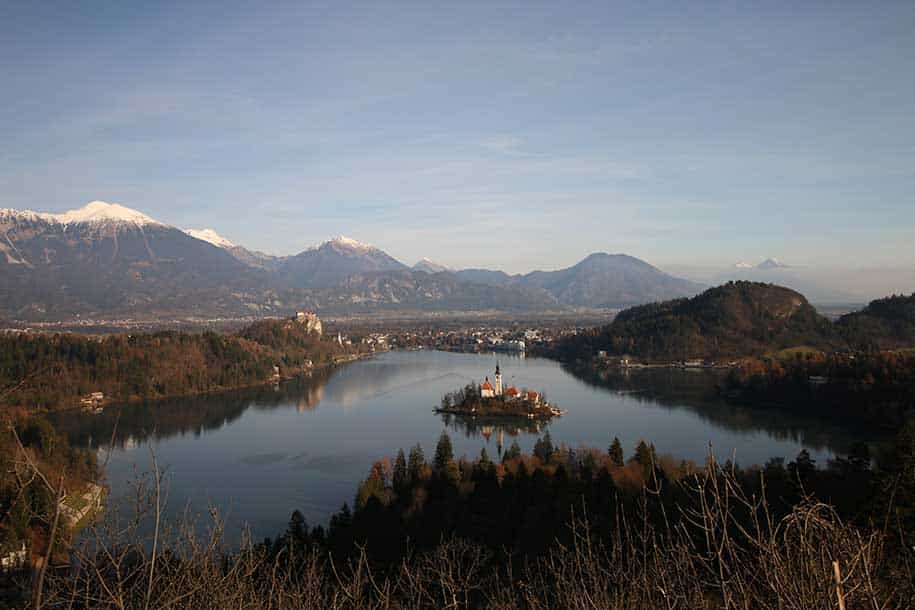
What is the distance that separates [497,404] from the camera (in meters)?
14.4

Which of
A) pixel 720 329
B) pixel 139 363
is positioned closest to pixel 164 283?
pixel 139 363

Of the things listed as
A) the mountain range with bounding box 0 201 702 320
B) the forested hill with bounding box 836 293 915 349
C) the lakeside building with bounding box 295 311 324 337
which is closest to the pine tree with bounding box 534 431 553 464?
the forested hill with bounding box 836 293 915 349

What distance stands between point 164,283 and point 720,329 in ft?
169

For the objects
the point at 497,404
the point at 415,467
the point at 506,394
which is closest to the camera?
the point at 415,467

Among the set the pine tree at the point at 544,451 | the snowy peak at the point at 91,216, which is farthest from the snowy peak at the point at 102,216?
the pine tree at the point at 544,451

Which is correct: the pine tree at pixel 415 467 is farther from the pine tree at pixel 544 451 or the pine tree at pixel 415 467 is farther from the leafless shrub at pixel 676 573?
the leafless shrub at pixel 676 573

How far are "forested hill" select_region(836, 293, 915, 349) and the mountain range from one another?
4161cm

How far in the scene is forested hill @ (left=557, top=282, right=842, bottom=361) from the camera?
78.7 ft

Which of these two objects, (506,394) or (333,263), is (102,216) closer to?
(333,263)

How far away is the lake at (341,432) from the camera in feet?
27.9

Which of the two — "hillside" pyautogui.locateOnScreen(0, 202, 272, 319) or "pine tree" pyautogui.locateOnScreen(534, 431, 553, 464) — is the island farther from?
"hillside" pyautogui.locateOnScreen(0, 202, 272, 319)

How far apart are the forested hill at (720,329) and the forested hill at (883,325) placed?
566mm

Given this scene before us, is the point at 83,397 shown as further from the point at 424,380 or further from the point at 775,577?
the point at 775,577

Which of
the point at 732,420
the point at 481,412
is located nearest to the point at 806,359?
the point at 732,420
